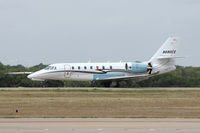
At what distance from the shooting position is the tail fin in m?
57.6

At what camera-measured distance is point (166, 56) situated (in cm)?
5778

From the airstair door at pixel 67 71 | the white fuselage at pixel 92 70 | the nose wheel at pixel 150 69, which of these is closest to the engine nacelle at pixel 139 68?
the white fuselage at pixel 92 70

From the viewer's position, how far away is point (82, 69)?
185 feet

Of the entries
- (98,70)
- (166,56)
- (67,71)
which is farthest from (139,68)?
(67,71)

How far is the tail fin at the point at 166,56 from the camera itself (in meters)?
57.6
